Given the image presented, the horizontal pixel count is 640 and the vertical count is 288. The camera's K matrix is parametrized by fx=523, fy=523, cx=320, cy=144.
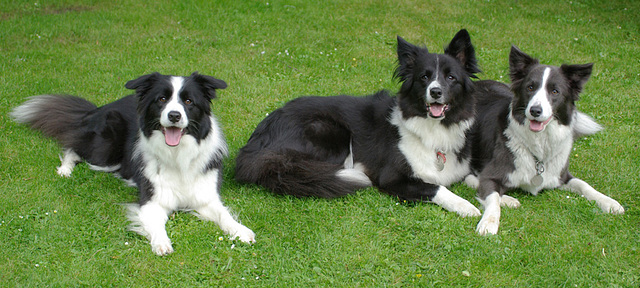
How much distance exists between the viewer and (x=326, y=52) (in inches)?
377

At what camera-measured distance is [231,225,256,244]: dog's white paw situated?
4.44 meters

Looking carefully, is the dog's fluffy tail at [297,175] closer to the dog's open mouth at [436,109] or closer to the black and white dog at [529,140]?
the dog's open mouth at [436,109]

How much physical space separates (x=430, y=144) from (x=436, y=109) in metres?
0.43

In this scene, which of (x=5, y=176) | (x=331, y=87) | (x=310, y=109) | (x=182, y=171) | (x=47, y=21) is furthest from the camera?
(x=47, y=21)

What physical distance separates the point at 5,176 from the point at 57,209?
3.60ft

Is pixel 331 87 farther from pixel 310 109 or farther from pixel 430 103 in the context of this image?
pixel 430 103

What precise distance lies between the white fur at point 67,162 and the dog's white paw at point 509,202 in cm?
450

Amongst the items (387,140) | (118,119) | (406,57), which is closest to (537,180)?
(387,140)

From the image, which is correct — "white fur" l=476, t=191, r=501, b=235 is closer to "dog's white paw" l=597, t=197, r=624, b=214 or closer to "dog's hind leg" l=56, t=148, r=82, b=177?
"dog's white paw" l=597, t=197, r=624, b=214

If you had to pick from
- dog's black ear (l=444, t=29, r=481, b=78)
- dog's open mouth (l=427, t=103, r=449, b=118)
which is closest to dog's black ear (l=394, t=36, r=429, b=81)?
dog's black ear (l=444, t=29, r=481, b=78)

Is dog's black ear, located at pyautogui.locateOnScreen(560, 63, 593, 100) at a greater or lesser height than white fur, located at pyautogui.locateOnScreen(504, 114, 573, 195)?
greater

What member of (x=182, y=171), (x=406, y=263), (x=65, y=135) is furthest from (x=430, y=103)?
(x=65, y=135)

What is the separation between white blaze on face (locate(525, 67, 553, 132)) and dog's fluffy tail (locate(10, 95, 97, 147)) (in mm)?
4945

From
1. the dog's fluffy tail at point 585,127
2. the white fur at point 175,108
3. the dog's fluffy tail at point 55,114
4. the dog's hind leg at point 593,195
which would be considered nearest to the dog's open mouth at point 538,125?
the dog's hind leg at point 593,195
